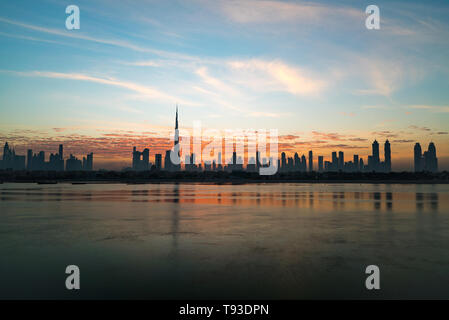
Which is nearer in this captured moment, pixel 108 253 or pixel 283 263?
pixel 283 263

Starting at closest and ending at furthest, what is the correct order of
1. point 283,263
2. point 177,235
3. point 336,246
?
1. point 283,263
2. point 336,246
3. point 177,235

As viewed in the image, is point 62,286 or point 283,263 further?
point 283,263

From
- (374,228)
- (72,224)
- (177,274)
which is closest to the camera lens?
(177,274)

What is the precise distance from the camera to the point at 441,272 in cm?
1165

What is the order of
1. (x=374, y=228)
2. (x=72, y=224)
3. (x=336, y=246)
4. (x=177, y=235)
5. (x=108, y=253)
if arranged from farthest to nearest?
(x=72, y=224)
(x=374, y=228)
(x=177, y=235)
(x=336, y=246)
(x=108, y=253)

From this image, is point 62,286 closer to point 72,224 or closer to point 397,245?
point 72,224

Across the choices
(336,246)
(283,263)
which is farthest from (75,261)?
(336,246)

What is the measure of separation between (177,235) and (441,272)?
40.5ft

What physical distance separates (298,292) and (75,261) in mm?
8795

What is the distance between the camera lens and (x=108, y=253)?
557 inches

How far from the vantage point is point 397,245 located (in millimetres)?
15906
